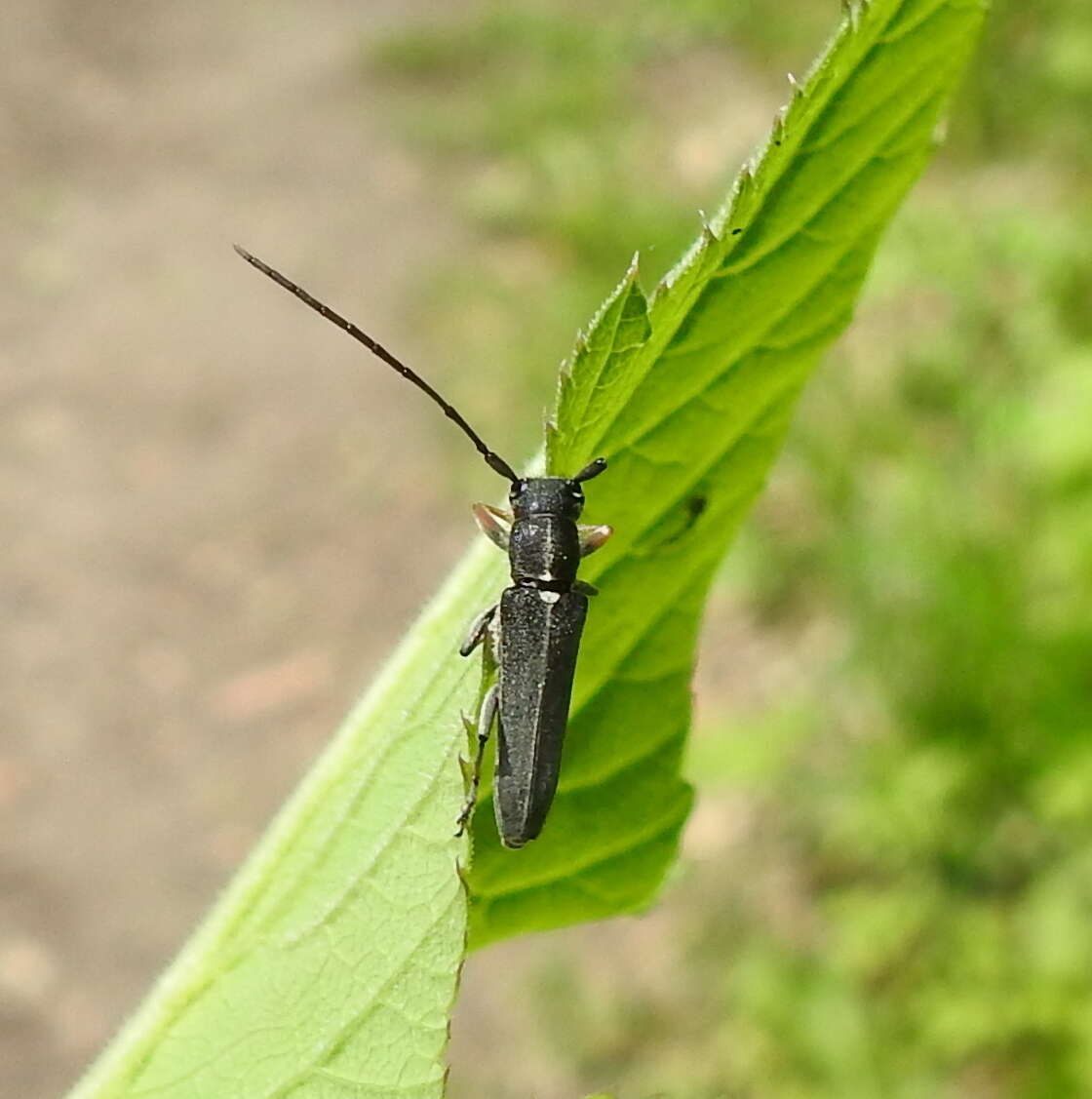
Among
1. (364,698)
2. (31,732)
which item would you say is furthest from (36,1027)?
(364,698)

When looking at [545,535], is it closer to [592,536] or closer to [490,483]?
[592,536]

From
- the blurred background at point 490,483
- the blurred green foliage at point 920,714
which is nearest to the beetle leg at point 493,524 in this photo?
the blurred background at point 490,483

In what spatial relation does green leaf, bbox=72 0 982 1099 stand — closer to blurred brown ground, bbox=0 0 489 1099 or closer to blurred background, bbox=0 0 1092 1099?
blurred background, bbox=0 0 1092 1099

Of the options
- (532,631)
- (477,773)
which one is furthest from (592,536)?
(477,773)

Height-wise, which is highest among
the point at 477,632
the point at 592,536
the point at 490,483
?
the point at 490,483

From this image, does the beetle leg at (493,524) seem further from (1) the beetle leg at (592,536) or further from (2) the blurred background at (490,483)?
(2) the blurred background at (490,483)
